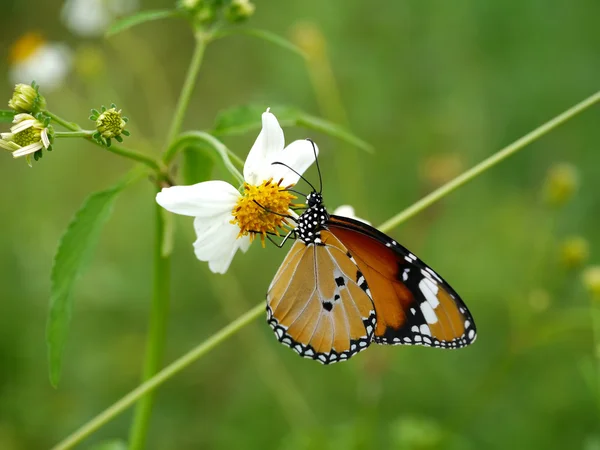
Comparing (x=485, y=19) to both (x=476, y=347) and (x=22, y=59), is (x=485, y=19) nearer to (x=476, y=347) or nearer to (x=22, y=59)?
(x=476, y=347)

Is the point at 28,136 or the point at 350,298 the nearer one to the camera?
the point at 28,136

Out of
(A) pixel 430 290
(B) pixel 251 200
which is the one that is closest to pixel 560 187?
(A) pixel 430 290

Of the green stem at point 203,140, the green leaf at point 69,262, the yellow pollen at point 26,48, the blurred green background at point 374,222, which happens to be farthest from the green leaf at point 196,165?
the yellow pollen at point 26,48

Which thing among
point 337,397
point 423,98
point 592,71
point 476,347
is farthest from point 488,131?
point 337,397

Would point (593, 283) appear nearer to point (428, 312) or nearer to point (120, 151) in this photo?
point (428, 312)

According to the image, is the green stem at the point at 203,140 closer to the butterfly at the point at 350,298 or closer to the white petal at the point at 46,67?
the butterfly at the point at 350,298

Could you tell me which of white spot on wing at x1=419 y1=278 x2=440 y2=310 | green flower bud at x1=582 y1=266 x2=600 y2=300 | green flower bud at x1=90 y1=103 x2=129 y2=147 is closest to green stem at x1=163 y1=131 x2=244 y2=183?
green flower bud at x1=90 y1=103 x2=129 y2=147

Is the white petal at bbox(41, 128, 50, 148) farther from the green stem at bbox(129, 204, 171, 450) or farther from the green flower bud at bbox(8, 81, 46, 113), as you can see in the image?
the green stem at bbox(129, 204, 171, 450)
